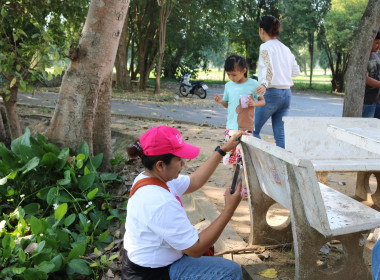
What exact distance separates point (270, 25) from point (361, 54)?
6.51 ft

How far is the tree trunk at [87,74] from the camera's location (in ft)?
16.0

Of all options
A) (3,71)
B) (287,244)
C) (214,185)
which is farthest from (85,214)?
(3,71)

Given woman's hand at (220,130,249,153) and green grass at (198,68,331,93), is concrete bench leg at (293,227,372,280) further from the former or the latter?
green grass at (198,68,331,93)

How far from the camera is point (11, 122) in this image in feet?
19.7

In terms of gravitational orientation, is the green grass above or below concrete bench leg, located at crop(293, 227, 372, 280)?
above

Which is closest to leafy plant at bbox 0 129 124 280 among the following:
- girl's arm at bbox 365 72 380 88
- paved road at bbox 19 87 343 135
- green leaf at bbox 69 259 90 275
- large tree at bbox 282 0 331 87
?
green leaf at bbox 69 259 90 275

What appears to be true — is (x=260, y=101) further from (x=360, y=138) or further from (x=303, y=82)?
(x=303, y=82)

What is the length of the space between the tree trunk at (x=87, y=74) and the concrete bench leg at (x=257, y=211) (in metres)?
2.57

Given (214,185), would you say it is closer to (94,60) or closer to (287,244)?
(287,244)

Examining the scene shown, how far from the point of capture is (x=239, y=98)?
4.39 meters

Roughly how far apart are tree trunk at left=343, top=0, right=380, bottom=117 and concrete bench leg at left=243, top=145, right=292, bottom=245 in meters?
3.25

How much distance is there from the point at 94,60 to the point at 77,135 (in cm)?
96

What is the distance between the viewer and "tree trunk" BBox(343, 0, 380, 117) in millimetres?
5688

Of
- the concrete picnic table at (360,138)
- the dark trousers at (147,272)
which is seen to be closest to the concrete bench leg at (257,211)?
the concrete picnic table at (360,138)
